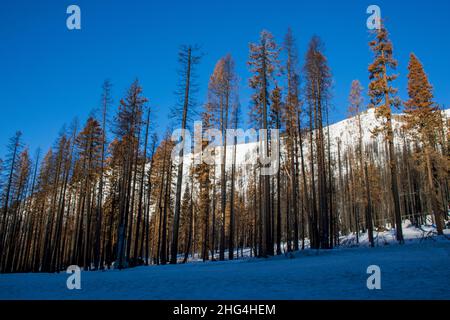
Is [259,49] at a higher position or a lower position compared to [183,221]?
higher

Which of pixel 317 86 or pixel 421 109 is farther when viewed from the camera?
pixel 421 109

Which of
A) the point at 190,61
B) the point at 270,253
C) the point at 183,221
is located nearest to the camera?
the point at 270,253

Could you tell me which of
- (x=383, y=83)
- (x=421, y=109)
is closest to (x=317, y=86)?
(x=383, y=83)

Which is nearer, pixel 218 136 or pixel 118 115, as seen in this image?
pixel 118 115

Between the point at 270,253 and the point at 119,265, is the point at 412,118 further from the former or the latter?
the point at 119,265

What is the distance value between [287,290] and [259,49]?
16.8 meters

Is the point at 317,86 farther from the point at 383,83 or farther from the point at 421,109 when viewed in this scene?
the point at 421,109

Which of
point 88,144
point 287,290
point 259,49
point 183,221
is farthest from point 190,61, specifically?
point 183,221

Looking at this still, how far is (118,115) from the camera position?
21.5m

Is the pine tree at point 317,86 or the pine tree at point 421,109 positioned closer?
the pine tree at point 317,86

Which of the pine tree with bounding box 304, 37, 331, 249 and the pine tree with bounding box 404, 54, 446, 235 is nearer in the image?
the pine tree with bounding box 304, 37, 331, 249
